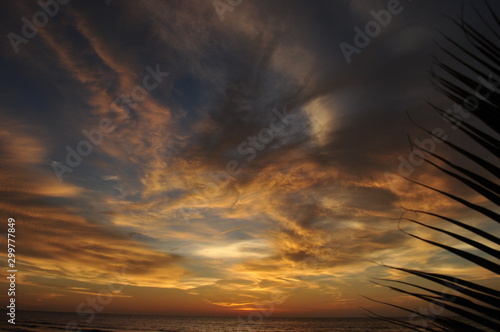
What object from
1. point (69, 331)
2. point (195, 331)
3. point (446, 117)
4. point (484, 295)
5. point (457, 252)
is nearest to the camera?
point (484, 295)

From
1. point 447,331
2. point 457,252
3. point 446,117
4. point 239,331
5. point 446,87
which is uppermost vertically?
point 446,87

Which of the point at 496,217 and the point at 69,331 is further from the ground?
the point at 496,217

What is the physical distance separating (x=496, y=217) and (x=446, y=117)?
0.41 meters

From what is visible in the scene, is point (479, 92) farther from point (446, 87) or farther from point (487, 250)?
point (487, 250)

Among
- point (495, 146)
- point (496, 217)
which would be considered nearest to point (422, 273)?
point (496, 217)

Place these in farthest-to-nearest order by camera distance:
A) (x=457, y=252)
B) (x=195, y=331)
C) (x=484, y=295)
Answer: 1. (x=195, y=331)
2. (x=457, y=252)
3. (x=484, y=295)

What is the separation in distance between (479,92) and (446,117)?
0.12 m

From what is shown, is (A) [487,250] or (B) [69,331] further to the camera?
(B) [69,331]

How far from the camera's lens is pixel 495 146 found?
0.92 metres

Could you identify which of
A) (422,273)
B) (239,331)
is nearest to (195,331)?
(239,331)

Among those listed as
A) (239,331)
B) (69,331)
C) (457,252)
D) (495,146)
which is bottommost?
(239,331)

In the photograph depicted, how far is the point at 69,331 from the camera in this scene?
5172cm

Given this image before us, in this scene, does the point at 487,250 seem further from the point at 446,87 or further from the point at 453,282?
the point at 446,87

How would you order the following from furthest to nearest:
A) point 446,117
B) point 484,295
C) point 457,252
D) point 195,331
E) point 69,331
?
point 195,331, point 69,331, point 446,117, point 457,252, point 484,295
